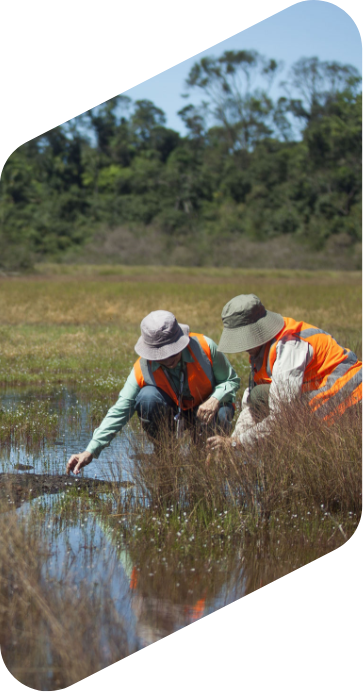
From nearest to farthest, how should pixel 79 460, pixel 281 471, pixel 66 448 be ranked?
pixel 79 460
pixel 281 471
pixel 66 448

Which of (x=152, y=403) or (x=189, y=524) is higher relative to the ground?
(x=152, y=403)

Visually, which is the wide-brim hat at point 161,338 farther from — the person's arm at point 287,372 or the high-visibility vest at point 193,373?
the person's arm at point 287,372

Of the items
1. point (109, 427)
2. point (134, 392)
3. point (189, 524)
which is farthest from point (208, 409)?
point (189, 524)

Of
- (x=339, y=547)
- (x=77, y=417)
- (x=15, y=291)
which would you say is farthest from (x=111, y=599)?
(x=15, y=291)

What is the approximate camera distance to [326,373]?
4.34 meters

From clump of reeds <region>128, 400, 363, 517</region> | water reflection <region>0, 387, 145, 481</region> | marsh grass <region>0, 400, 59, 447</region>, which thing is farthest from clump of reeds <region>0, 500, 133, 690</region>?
marsh grass <region>0, 400, 59, 447</region>

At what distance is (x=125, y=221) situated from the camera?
25.2m

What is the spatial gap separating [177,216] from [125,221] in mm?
1958

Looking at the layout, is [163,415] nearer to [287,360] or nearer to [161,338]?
[161,338]

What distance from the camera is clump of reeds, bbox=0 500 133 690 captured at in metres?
2.62

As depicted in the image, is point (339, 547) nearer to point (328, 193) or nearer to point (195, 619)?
point (195, 619)

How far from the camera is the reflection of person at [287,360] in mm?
4160

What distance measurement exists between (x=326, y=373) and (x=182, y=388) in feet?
3.09

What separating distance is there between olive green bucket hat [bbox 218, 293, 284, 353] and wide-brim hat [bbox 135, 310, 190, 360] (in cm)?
28
